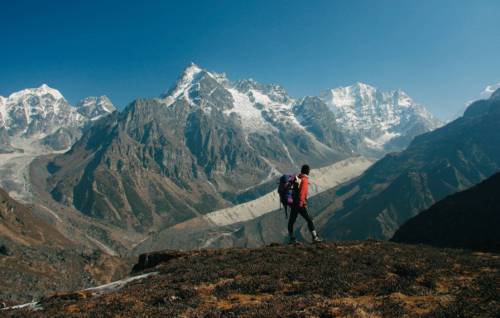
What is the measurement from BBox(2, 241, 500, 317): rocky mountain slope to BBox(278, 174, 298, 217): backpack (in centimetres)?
361

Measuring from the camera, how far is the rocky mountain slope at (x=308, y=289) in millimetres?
17141

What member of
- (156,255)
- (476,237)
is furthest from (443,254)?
(476,237)

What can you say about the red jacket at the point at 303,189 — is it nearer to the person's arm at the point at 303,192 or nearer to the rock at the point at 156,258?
the person's arm at the point at 303,192

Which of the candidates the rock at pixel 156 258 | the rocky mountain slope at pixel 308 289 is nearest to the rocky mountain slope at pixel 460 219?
the rock at pixel 156 258

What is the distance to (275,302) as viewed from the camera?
1859 centimetres

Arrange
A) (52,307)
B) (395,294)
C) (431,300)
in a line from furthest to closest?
1. (52,307)
2. (395,294)
3. (431,300)

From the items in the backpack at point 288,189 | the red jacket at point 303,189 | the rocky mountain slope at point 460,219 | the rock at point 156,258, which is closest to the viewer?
the red jacket at point 303,189

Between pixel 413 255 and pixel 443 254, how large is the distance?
269 centimetres

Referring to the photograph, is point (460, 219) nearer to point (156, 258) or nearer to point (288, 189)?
point (156, 258)

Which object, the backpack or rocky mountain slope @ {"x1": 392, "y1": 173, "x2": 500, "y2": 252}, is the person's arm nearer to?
the backpack

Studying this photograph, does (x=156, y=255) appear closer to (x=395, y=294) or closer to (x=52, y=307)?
(x=52, y=307)

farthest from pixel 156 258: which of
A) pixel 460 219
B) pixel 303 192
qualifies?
pixel 460 219

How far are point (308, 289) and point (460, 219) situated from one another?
167 metres

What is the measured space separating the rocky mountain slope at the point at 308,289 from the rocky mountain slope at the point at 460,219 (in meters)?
124
